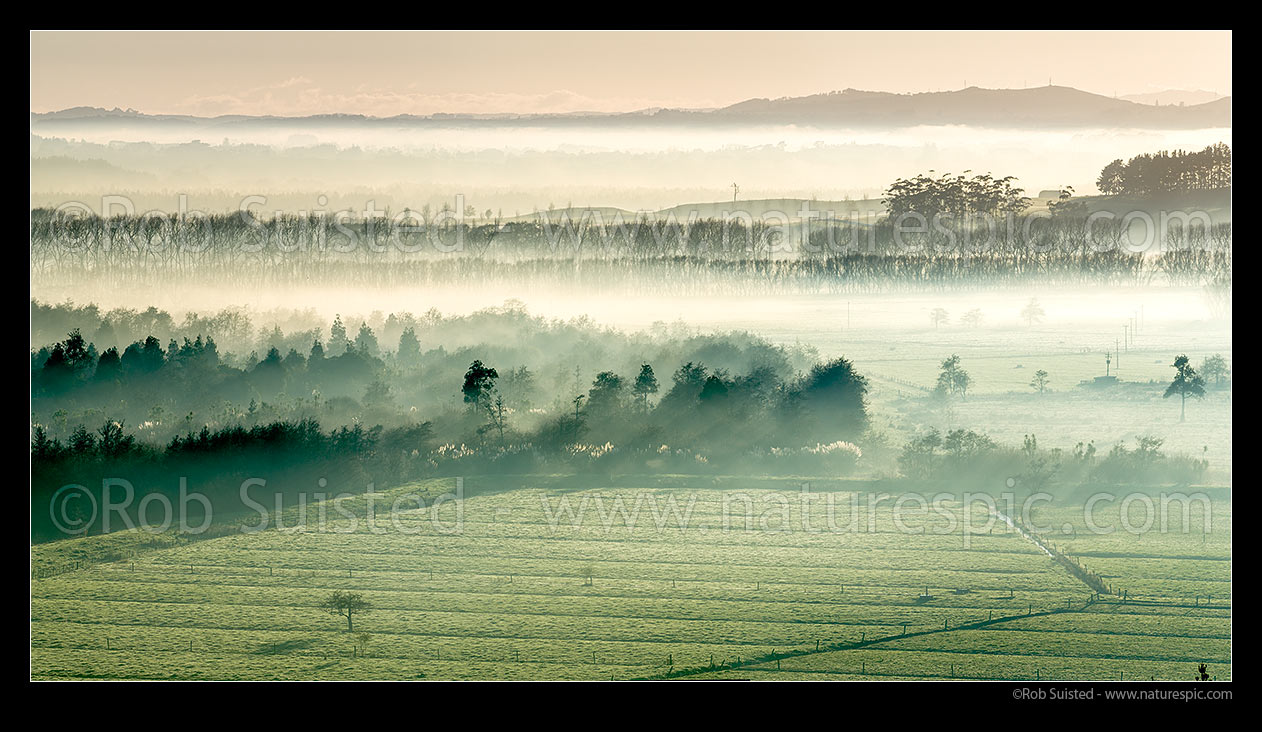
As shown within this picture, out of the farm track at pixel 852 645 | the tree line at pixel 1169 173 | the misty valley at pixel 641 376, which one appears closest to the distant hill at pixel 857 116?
the misty valley at pixel 641 376

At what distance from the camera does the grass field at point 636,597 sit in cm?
998

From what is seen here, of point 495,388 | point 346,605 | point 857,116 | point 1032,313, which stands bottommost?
point 346,605

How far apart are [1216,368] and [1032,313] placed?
5.88 ft

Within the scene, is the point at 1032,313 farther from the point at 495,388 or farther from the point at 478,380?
the point at 478,380

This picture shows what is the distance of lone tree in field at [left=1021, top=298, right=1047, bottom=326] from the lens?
1091 centimetres

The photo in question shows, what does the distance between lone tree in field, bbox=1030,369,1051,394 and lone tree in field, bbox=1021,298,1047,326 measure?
0.52m

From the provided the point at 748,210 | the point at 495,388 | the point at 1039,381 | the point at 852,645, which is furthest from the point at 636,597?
the point at 1039,381

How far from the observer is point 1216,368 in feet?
34.4

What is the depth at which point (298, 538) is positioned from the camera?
1062cm

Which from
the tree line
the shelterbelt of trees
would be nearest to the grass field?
the shelterbelt of trees

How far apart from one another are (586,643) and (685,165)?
16.4ft

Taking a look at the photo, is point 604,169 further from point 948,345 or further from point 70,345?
point 70,345

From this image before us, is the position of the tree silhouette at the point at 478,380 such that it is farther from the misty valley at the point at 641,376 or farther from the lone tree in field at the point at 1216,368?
the lone tree in field at the point at 1216,368

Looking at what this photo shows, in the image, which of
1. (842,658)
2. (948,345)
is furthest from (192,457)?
(948,345)
